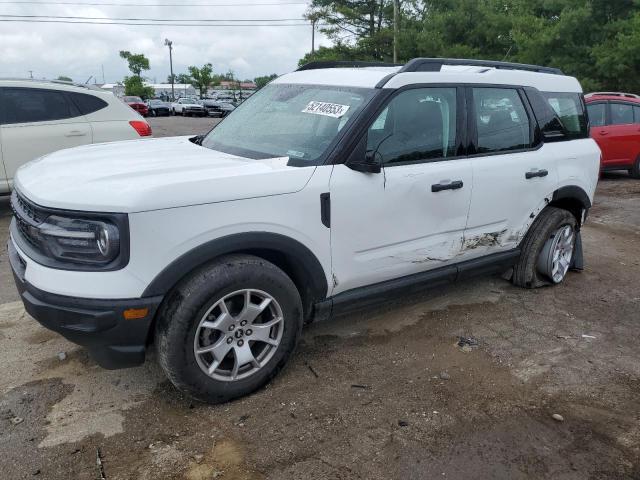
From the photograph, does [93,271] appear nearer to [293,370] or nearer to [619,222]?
[293,370]

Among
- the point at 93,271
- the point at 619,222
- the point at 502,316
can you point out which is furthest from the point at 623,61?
the point at 93,271

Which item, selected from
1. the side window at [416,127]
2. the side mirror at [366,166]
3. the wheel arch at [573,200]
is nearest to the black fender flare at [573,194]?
the wheel arch at [573,200]

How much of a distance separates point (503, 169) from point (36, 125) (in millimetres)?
5442

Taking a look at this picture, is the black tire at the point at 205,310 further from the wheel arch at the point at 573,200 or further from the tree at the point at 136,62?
the tree at the point at 136,62

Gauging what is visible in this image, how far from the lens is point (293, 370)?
3420mm

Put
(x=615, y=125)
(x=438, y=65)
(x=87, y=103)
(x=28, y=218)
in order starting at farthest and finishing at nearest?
(x=615, y=125) → (x=87, y=103) → (x=438, y=65) → (x=28, y=218)

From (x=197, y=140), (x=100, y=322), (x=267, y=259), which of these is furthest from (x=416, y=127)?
(x=100, y=322)

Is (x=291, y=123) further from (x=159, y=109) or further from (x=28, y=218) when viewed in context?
(x=159, y=109)

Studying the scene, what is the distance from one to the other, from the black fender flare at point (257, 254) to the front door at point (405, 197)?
0.15 meters

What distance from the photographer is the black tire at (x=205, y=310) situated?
8.99ft

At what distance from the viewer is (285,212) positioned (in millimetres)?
2975

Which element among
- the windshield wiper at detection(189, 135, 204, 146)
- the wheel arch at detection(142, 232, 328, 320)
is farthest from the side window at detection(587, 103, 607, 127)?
the wheel arch at detection(142, 232, 328, 320)

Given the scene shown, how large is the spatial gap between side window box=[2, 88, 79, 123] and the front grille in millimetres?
3987

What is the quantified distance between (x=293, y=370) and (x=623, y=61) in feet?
60.1
